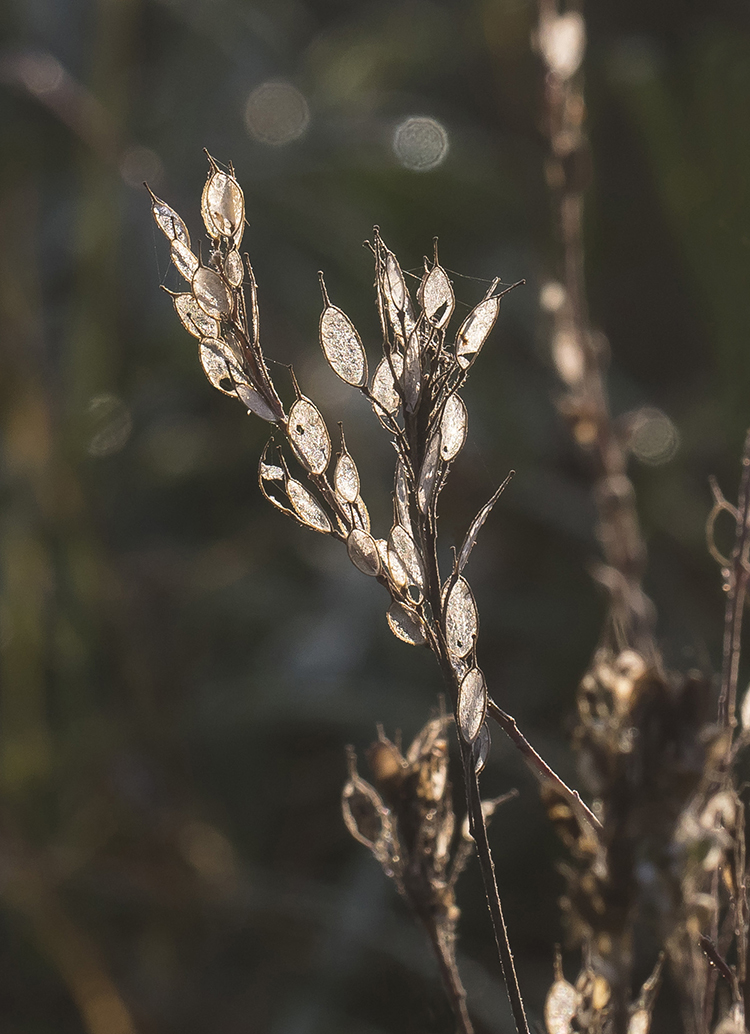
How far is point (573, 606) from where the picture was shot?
23.6 inches

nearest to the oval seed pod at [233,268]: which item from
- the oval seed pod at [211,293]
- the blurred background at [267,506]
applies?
the oval seed pod at [211,293]

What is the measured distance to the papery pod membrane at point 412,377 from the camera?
0.43 ft

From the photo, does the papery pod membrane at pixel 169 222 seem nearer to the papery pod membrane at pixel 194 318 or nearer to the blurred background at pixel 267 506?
the papery pod membrane at pixel 194 318

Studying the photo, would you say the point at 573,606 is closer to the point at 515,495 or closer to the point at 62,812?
the point at 515,495

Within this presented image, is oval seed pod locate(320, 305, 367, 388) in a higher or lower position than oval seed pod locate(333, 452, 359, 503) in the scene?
higher

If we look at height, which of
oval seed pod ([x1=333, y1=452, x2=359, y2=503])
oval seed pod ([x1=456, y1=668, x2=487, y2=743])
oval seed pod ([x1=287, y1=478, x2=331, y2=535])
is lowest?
oval seed pod ([x1=456, y1=668, x2=487, y2=743])

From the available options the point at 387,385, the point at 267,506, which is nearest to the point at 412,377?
the point at 387,385

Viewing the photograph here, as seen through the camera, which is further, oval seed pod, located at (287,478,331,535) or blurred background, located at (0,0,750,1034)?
blurred background, located at (0,0,750,1034)

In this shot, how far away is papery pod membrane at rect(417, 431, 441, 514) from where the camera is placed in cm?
13

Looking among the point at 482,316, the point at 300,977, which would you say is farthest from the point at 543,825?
the point at 482,316

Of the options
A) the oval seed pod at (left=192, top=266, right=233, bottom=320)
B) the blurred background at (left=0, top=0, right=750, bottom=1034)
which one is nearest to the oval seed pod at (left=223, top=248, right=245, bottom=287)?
the oval seed pod at (left=192, top=266, right=233, bottom=320)

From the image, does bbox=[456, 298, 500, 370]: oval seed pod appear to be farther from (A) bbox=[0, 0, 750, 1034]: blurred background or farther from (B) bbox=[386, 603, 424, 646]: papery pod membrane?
(A) bbox=[0, 0, 750, 1034]: blurred background

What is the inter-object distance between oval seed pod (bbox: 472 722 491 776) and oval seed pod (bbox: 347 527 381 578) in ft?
0.09

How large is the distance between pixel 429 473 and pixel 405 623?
0.07ft
